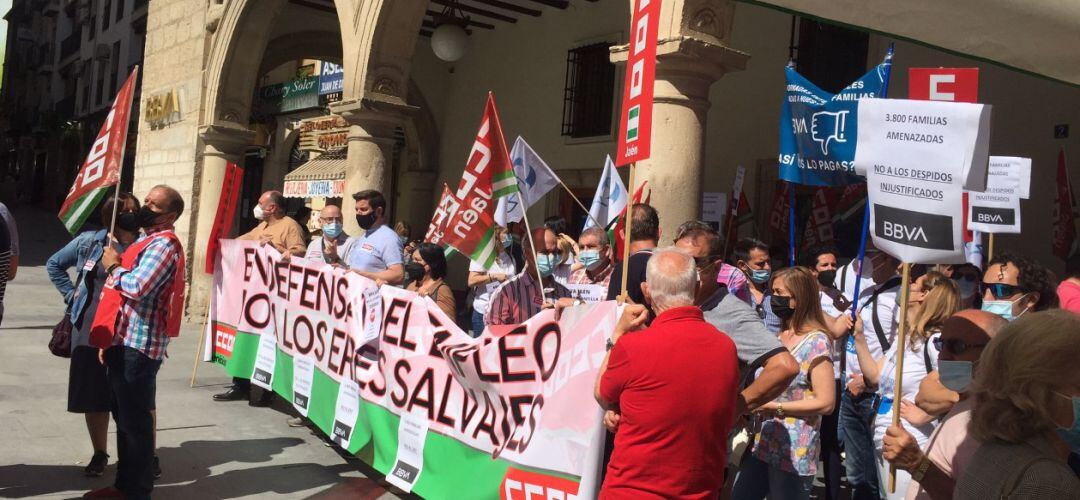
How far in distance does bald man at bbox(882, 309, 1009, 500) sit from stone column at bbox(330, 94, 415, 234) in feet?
26.5

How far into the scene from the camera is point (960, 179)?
Result: 2.86 m

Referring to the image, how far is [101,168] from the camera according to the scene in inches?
239

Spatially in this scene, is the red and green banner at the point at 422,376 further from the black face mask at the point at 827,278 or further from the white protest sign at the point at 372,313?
the black face mask at the point at 827,278

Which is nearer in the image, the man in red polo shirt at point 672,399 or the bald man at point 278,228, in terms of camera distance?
the man in red polo shirt at point 672,399

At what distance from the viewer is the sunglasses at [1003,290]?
476 cm

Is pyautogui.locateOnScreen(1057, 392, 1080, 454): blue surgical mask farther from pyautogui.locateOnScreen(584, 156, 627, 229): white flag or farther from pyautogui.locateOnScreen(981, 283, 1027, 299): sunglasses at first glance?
pyautogui.locateOnScreen(584, 156, 627, 229): white flag

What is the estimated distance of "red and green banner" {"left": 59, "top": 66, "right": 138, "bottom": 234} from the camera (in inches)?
237

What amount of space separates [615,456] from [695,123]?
366cm

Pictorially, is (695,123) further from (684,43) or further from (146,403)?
(146,403)

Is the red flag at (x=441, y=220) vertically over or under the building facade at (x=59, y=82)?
under

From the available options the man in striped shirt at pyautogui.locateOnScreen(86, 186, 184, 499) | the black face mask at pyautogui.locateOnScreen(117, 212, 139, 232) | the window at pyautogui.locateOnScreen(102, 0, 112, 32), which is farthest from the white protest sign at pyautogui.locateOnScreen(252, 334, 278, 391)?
the window at pyautogui.locateOnScreen(102, 0, 112, 32)

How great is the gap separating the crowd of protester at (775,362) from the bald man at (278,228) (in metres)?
0.19

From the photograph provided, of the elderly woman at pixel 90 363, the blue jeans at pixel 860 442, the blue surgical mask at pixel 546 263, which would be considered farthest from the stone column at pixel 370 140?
the blue jeans at pixel 860 442

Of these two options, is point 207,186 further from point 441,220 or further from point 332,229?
point 441,220
